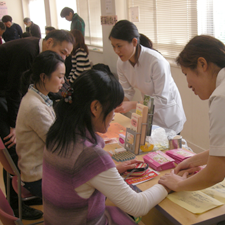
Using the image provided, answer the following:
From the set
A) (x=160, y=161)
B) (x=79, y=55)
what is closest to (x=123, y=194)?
(x=160, y=161)

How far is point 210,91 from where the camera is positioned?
1066mm

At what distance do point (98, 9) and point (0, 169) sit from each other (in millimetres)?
3720

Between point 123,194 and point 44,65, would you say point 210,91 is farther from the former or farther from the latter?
point 44,65

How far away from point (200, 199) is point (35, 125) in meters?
1.04

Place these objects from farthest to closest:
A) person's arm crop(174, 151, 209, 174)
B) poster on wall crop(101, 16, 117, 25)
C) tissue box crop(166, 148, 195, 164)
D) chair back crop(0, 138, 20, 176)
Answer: poster on wall crop(101, 16, 117, 25) < chair back crop(0, 138, 20, 176) < tissue box crop(166, 148, 195, 164) < person's arm crop(174, 151, 209, 174)

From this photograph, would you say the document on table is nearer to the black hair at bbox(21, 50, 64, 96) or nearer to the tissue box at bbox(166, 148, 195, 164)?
the tissue box at bbox(166, 148, 195, 164)

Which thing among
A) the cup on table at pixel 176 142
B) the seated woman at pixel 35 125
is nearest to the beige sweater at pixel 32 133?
the seated woman at pixel 35 125

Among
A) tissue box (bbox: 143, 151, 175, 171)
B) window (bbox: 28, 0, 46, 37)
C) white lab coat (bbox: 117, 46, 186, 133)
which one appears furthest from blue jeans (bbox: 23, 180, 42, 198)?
window (bbox: 28, 0, 46, 37)

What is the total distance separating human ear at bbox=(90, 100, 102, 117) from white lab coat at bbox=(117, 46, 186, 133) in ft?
3.55

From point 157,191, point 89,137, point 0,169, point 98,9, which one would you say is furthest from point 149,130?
point 98,9

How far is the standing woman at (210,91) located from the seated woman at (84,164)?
17 centimetres

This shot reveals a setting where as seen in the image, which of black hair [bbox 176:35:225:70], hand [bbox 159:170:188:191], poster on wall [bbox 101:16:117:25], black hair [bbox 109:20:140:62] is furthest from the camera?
poster on wall [bbox 101:16:117:25]

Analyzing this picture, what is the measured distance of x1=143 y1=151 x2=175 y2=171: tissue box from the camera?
4.45 ft

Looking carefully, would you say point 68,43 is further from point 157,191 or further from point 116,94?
point 157,191
